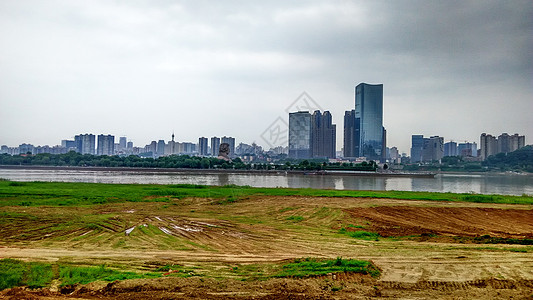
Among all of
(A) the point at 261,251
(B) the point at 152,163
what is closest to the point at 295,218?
(A) the point at 261,251

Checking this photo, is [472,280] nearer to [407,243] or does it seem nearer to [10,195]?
[407,243]

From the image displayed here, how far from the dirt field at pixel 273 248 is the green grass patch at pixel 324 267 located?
0.23m

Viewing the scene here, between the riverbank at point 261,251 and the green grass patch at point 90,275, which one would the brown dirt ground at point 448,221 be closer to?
the riverbank at point 261,251

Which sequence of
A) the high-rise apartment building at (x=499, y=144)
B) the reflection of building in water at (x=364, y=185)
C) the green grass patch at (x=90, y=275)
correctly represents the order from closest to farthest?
1. the green grass patch at (x=90, y=275)
2. the reflection of building in water at (x=364, y=185)
3. the high-rise apartment building at (x=499, y=144)

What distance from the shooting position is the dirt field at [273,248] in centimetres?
729

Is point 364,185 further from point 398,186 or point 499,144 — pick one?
point 499,144

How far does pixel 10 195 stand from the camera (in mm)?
25859

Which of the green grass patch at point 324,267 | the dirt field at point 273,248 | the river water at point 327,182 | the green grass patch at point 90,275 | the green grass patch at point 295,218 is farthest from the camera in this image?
the river water at point 327,182

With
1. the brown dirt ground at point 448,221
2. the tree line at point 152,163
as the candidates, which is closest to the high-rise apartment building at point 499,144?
the tree line at point 152,163

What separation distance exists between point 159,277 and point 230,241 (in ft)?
14.5

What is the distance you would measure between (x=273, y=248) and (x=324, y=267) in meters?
2.87

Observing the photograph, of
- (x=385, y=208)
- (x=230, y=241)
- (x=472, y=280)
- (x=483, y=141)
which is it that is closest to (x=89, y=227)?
(x=230, y=241)

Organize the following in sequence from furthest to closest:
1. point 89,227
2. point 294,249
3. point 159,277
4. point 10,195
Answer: point 10,195 < point 89,227 < point 294,249 < point 159,277

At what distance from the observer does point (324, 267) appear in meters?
8.51
